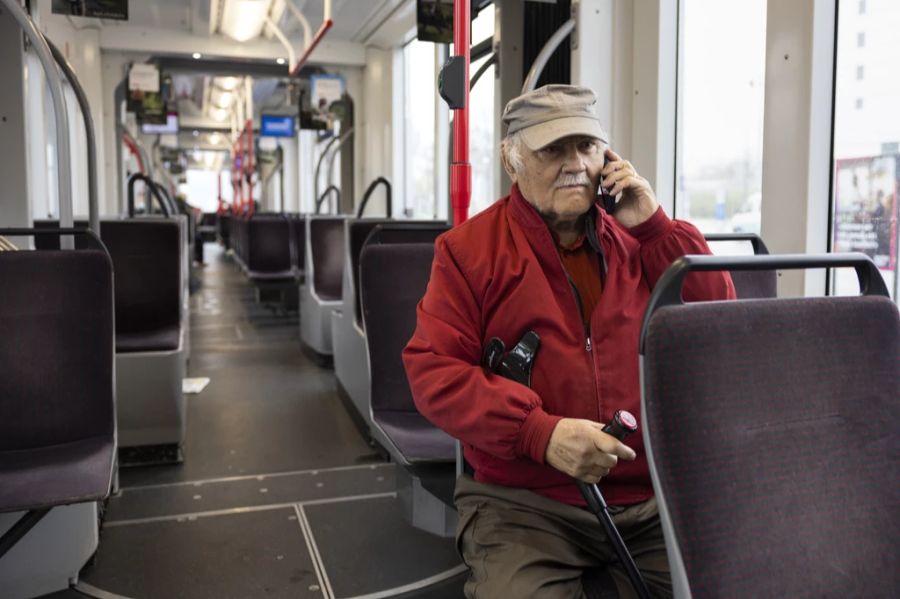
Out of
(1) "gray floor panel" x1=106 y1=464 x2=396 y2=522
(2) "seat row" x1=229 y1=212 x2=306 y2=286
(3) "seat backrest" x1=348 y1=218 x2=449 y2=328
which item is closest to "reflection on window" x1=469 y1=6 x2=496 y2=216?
(3) "seat backrest" x1=348 y1=218 x2=449 y2=328

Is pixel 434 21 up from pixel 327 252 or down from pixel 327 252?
up

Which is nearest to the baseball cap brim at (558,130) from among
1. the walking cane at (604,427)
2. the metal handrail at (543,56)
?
the walking cane at (604,427)

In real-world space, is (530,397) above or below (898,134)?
below

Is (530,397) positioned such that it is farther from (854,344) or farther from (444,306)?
(854,344)

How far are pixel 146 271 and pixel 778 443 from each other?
3622mm

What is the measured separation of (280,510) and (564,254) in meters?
1.90

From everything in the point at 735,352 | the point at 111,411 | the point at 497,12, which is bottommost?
the point at 111,411

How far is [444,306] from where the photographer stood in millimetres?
1600

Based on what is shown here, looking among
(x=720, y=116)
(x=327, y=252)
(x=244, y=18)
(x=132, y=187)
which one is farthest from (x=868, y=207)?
(x=244, y=18)

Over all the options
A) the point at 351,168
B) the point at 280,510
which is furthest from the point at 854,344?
the point at 351,168

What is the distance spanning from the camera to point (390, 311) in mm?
3008

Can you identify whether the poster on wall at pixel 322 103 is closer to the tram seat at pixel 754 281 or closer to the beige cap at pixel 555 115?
the tram seat at pixel 754 281

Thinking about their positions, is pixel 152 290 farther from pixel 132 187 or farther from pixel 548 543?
pixel 548 543

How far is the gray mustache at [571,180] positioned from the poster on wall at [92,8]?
138 inches
